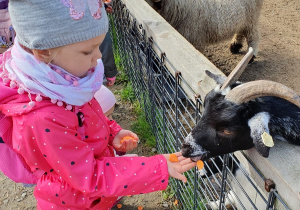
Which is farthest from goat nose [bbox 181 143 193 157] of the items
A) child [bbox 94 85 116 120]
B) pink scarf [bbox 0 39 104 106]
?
child [bbox 94 85 116 120]

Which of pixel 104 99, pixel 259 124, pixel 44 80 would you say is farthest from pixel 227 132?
pixel 104 99

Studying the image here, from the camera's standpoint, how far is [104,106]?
2.68m

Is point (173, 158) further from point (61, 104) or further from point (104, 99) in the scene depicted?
point (104, 99)

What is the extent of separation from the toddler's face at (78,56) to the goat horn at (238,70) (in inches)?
26.6

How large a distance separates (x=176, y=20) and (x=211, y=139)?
3579 mm

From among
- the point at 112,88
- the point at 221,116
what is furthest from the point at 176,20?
the point at 221,116

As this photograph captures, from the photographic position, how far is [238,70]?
167 centimetres

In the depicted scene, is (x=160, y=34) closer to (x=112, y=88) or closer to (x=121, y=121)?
(x=121, y=121)

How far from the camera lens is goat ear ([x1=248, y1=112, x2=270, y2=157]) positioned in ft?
4.49

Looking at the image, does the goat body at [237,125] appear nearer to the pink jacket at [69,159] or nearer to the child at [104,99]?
the pink jacket at [69,159]

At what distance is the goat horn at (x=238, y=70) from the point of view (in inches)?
65.0

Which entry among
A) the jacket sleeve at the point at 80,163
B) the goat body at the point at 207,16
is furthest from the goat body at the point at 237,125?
the goat body at the point at 207,16

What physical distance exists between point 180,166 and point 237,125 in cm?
37

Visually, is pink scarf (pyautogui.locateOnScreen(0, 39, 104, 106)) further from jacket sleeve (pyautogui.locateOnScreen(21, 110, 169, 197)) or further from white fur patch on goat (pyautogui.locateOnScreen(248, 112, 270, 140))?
white fur patch on goat (pyautogui.locateOnScreen(248, 112, 270, 140))
